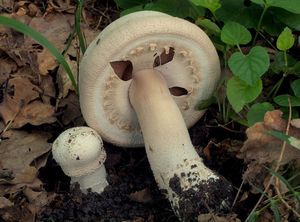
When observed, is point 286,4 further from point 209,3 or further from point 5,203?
point 5,203

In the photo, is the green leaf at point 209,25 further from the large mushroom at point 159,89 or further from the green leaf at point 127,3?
the green leaf at point 127,3

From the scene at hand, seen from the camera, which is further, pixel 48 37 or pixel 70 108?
pixel 48 37

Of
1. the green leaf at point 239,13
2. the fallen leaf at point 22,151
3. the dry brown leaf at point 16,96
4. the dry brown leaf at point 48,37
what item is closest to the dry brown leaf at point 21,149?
the fallen leaf at point 22,151

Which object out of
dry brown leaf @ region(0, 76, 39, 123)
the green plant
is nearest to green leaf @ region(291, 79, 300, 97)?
the green plant

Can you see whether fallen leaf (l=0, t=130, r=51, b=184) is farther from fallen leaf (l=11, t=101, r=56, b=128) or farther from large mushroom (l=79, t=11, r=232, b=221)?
large mushroom (l=79, t=11, r=232, b=221)

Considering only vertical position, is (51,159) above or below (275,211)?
below

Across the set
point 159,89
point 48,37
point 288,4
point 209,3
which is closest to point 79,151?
point 159,89
